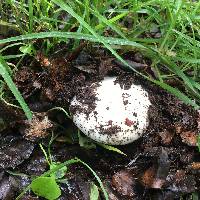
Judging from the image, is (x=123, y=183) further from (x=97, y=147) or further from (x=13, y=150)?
(x=13, y=150)

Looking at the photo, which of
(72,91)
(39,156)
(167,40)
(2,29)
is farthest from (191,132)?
(2,29)

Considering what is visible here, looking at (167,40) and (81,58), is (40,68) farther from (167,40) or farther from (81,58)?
(167,40)

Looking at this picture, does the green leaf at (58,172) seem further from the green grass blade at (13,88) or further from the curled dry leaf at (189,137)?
the curled dry leaf at (189,137)

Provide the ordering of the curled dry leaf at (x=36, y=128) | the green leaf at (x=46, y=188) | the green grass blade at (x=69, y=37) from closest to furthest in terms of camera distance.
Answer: the green leaf at (x=46, y=188) < the green grass blade at (x=69, y=37) < the curled dry leaf at (x=36, y=128)

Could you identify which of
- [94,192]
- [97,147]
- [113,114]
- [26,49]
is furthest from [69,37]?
[94,192]

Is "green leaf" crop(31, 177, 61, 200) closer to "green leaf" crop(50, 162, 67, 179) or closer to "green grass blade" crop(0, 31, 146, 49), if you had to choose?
"green leaf" crop(50, 162, 67, 179)

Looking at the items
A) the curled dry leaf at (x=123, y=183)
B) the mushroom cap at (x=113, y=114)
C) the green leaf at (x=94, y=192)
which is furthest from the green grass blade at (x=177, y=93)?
the green leaf at (x=94, y=192)
